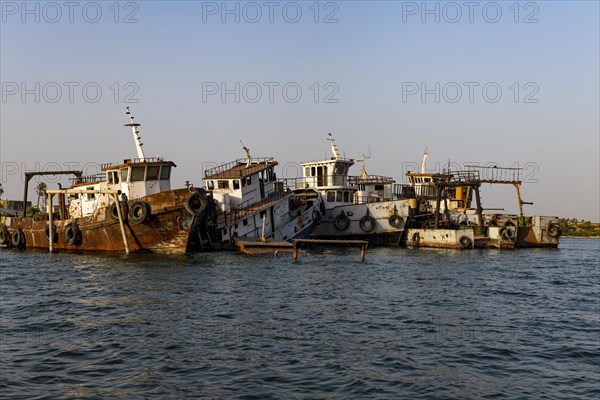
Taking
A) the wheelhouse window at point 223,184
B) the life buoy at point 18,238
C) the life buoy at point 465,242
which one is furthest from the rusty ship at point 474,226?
the life buoy at point 18,238

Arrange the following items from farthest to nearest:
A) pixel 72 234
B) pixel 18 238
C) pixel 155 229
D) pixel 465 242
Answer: pixel 18 238 → pixel 465 242 → pixel 72 234 → pixel 155 229

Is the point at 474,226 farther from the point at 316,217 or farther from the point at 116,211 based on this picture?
the point at 116,211

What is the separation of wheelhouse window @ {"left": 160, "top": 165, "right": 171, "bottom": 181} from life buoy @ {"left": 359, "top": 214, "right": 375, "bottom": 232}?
17.0 m

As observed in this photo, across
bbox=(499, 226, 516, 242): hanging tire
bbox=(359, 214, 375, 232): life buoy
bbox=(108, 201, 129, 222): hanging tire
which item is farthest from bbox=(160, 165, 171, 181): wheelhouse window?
bbox=(499, 226, 516, 242): hanging tire

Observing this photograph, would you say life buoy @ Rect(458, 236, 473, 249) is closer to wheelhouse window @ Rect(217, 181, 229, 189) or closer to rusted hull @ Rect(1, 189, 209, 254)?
wheelhouse window @ Rect(217, 181, 229, 189)

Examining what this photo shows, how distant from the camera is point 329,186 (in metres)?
50.7

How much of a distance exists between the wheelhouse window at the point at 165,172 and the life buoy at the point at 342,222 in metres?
15.7

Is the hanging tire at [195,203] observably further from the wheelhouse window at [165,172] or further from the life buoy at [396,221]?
the life buoy at [396,221]

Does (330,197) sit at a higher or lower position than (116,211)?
higher

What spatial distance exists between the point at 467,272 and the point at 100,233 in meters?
22.2

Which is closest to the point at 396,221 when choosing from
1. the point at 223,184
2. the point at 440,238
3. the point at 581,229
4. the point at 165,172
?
the point at 440,238

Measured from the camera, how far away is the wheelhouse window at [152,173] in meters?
36.8

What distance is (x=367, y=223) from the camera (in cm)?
4700

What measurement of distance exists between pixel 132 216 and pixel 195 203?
12.7 feet
